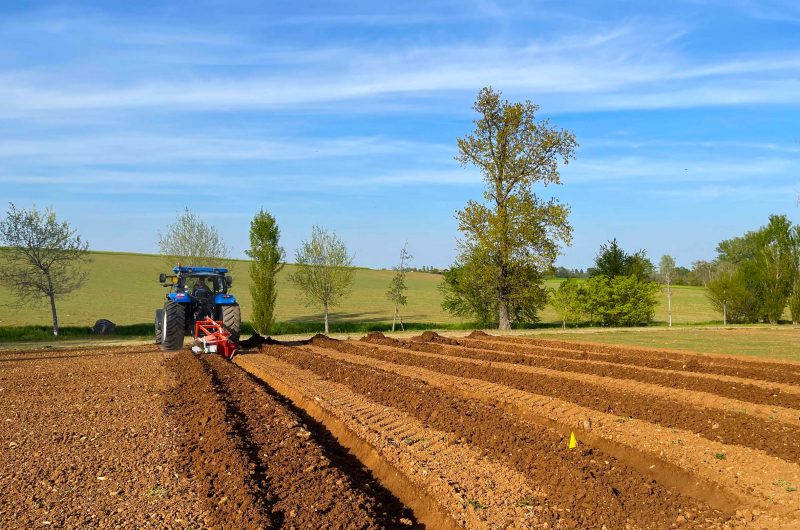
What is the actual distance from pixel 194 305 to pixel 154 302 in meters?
30.8

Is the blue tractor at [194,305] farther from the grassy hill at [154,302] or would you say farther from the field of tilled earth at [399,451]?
the grassy hill at [154,302]

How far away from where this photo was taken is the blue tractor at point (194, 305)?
17.1 m

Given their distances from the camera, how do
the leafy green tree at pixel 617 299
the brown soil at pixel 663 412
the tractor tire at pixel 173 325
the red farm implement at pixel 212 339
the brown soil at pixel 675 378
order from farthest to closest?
the leafy green tree at pixel 617 299, the tractor tire at pixel 173 325, the red farm implement at pixel 212 339, the brown soil at pixel 675 378, the brown soil at pixel 663 412

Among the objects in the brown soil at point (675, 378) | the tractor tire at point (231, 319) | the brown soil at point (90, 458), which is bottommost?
the brown soil at point (675, 378)

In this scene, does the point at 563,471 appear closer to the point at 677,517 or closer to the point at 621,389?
the point at 677,517

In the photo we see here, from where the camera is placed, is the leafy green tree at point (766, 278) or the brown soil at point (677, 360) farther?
the leafy green tree at point (766, 278)

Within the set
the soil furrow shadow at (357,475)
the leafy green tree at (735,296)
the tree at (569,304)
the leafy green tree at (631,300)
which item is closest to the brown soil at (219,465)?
the soil furrow shadow at (357,475)

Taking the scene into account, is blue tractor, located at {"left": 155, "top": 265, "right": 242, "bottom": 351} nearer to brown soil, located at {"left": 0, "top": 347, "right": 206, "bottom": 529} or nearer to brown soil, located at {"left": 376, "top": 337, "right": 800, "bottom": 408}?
brown soil, located at {"left": 0, "top": 347, "right": 206, "bottom": 529}

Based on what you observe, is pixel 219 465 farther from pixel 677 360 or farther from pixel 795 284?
pixel 795 284

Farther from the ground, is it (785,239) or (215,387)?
(785,239)

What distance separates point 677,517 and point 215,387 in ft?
25.9

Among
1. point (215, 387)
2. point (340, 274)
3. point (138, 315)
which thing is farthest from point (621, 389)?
point (138, 315)

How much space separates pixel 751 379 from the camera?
12922 mm

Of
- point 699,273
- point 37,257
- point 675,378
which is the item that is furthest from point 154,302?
point 699,273
